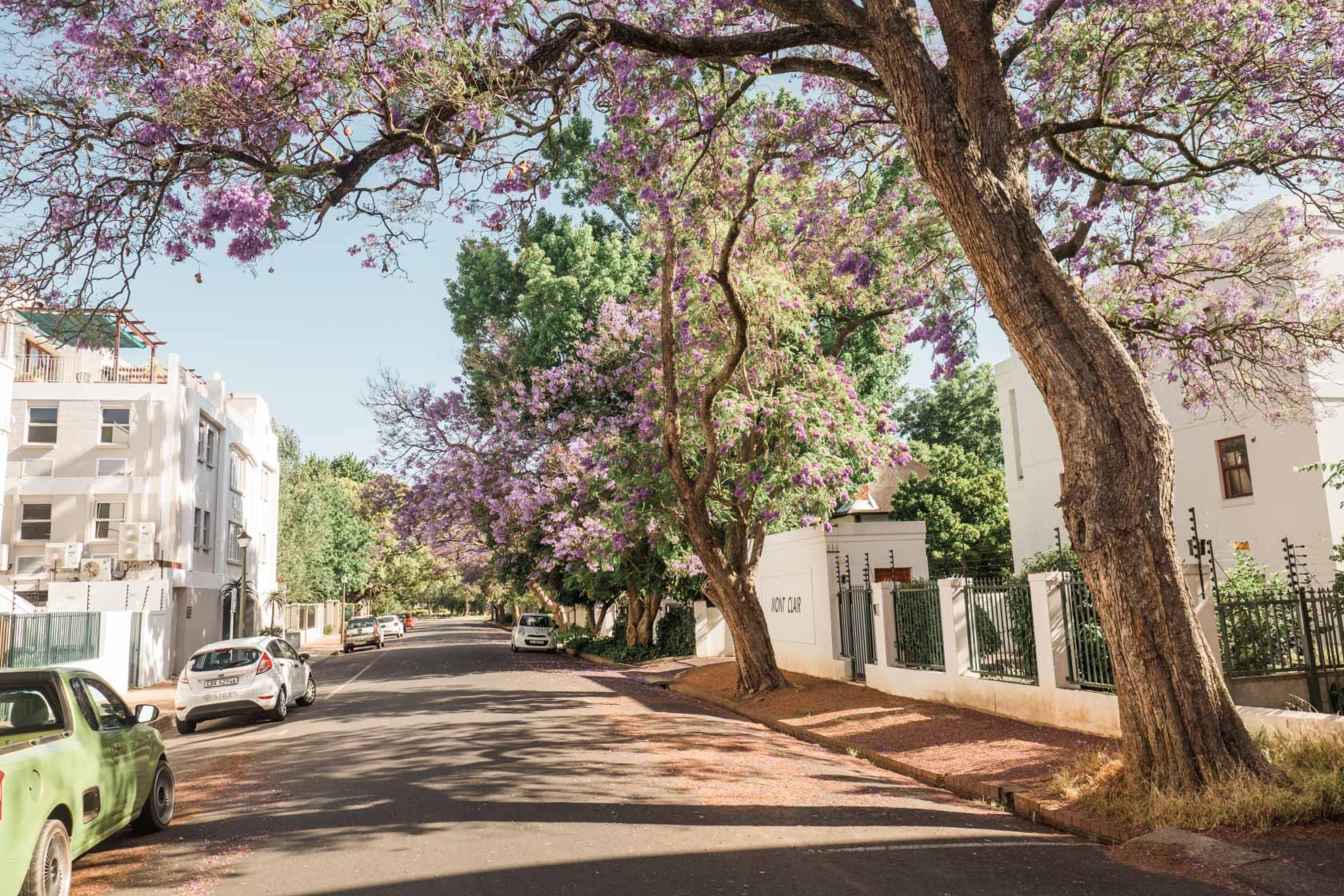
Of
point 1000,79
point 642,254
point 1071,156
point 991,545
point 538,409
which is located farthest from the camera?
point 991,545

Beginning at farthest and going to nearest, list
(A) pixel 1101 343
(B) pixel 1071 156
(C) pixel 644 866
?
1. (B) pixel 1071 156
2. (A) pixel 1101 343
3. (C) pixel 644 866

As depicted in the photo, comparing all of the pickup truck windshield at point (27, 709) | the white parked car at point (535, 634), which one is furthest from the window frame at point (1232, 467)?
the white parked car at point (535, 634)

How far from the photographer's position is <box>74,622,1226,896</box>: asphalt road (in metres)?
6.08

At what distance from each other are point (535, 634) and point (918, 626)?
23493mm

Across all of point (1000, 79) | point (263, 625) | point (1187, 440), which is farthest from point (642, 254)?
point (263, 625)

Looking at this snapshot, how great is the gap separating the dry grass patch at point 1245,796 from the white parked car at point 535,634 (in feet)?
98.2

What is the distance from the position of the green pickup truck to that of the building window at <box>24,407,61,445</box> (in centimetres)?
2765

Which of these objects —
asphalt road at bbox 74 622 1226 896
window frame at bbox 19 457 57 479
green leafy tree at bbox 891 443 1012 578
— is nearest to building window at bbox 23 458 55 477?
window frame at bbox 19 457 57 479

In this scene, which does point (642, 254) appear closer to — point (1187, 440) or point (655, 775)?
point (1187, 440)

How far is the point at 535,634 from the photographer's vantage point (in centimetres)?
3691

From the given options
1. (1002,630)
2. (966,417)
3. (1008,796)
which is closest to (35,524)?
(1002,630)

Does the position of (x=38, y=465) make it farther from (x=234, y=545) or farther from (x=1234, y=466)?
(x=1234, y=466)

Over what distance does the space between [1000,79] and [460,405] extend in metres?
22.3

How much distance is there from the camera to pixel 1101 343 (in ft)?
26.7
